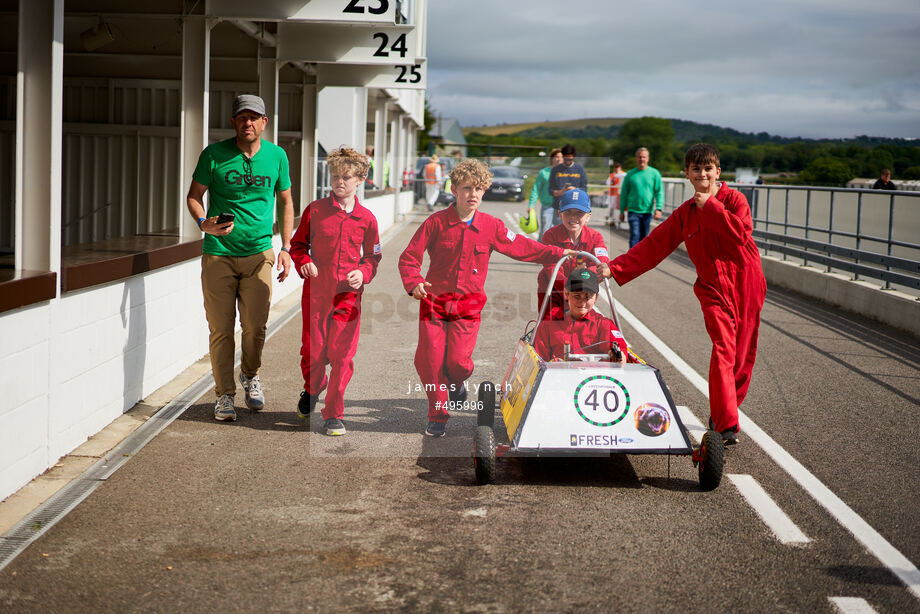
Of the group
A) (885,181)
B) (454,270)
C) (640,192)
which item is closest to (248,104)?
(454,270)

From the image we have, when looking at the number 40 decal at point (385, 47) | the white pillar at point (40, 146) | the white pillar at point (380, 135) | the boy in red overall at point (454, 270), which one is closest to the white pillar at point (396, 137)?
the white pillar at point (380, 135)

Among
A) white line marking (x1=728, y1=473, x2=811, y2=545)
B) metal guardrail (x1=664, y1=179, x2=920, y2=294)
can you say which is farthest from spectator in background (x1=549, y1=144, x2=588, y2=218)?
metal guardrail (x1=664, y1=179, x2=920, y2=294)

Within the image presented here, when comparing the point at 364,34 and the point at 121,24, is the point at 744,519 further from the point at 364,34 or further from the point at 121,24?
the point at 121,24

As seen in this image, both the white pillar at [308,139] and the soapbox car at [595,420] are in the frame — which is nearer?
the soapbox car at [595,420]

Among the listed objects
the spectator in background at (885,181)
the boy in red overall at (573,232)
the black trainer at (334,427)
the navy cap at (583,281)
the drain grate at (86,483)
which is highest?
the spectator in background at (885,181)

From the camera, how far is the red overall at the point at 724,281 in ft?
21.3

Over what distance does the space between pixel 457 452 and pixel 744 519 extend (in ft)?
6.61

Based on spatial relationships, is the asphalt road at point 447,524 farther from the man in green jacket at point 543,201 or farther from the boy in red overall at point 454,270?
the man in green jacket at point 543,201

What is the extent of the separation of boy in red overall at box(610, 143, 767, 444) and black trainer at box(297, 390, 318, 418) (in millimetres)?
2684

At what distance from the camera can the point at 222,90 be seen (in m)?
18.8

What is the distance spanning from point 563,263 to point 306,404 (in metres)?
2.08

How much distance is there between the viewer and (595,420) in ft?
19.1

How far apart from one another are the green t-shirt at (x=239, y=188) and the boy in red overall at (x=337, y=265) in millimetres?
499

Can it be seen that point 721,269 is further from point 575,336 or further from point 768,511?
point 768,511
